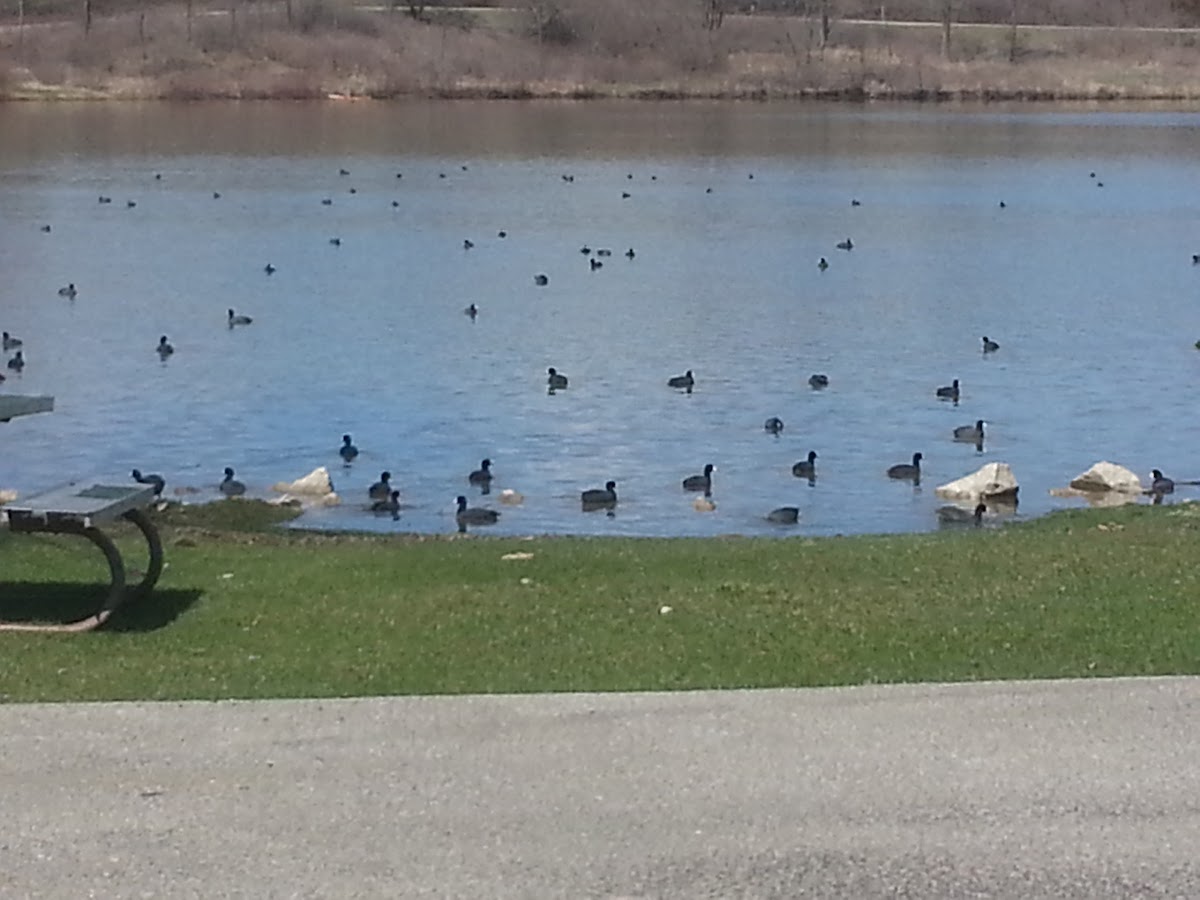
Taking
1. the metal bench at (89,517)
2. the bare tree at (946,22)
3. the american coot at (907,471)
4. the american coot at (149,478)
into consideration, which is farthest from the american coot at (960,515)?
the bare tree at (946,22)

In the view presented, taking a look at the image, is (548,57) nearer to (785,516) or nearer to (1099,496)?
(1099,496)

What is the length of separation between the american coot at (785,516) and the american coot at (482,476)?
3.09 m

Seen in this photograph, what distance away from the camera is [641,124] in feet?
262

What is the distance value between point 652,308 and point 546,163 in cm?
2983

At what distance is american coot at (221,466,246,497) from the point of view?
813 inches

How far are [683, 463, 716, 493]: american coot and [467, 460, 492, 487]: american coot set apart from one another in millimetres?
2017

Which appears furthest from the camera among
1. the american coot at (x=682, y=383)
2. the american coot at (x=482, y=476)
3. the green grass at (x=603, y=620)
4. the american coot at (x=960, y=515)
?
the american coot at (x=682, y=383)

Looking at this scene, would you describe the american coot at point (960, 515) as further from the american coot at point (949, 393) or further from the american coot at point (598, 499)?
the american coot at point (949, 393)

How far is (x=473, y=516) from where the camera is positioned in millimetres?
19562

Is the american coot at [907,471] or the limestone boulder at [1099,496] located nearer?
the limestone boulder at [1099,496]

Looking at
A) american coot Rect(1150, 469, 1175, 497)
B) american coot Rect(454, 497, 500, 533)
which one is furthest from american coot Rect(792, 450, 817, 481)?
american coot Rect(454, 497, 500, 533)

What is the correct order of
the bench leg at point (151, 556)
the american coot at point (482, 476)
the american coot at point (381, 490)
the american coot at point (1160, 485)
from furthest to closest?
the american coot at point (482, 476) → the american coot at point (1160, 485) → the american coot at point (381, 490) → the bench leg at point (151, 556)

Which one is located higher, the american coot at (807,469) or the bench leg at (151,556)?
the bench leg at (151,556)

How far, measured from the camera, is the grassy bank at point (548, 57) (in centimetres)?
9125
